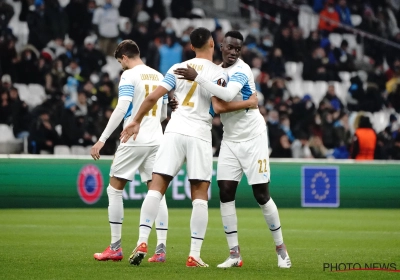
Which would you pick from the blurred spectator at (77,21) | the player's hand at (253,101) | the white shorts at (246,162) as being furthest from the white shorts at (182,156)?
the blurred spectator at (77,21)

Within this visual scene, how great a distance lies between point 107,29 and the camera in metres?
22.5

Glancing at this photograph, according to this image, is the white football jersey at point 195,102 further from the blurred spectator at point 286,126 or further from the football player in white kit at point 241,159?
the blurred spectator at point 286,126

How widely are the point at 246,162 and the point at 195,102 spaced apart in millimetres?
804

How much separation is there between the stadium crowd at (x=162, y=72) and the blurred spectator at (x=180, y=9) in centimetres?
3

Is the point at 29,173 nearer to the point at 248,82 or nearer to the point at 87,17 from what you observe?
the point at 87,17

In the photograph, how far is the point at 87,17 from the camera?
73.2 ft

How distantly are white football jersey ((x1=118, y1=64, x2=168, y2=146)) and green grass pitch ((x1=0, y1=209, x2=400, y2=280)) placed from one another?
53.1 inches

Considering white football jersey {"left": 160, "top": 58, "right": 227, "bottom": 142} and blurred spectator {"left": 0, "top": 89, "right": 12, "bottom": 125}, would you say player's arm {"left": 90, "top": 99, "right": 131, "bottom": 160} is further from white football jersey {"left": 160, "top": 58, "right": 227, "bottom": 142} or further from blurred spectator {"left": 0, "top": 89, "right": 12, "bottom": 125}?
blurred spectator {"left": 0, "top": 89, "right": 12, "bottom": 125}

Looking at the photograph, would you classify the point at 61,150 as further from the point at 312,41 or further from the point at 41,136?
the point at 312,41

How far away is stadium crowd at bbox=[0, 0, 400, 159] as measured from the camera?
62.5ft

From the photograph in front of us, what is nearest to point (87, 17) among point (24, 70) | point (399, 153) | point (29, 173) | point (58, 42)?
point (58, 42)

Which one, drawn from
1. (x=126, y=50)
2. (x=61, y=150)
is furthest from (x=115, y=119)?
(x=61, y=150)

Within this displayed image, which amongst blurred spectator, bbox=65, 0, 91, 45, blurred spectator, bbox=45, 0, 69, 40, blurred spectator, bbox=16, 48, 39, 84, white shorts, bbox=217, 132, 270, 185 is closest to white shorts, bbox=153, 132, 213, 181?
white shorts, bbox=217, 132, 270, 185

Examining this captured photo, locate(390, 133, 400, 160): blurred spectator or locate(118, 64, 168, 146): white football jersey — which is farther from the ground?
locate(118, 64, 168, 146): white football jersey
